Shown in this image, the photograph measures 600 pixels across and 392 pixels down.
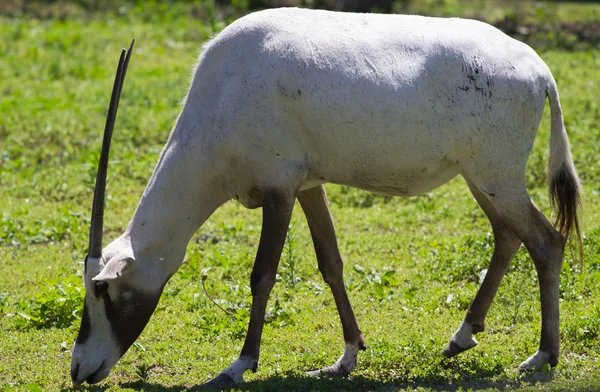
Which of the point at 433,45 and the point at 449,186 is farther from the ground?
the point at 433,45

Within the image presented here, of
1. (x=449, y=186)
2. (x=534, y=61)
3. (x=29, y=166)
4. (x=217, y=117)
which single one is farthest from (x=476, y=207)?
(x=29, y=166)

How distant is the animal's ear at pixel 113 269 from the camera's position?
5.68 m

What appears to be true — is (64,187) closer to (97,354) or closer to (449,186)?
(449,186)

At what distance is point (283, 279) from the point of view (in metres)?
7.79

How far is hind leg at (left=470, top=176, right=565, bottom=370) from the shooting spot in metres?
5.87

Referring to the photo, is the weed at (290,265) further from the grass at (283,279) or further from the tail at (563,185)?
the tail at (563,185)

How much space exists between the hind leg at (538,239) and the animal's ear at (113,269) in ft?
7.08

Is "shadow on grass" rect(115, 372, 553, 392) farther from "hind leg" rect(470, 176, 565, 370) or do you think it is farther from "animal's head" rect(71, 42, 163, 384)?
"animal's head" rect(71, 42, 163, 384)

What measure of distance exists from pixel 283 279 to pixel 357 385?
2.11m

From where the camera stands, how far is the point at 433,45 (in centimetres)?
590

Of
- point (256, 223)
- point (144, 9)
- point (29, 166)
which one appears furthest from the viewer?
point (144, 9)

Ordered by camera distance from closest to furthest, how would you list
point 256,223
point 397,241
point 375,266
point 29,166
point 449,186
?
point 375,266
point 397,241
point 256,223
point 449,186
point 29,166

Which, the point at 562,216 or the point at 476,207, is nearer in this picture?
the point at 562,216

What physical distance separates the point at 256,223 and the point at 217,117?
356 centimetres
